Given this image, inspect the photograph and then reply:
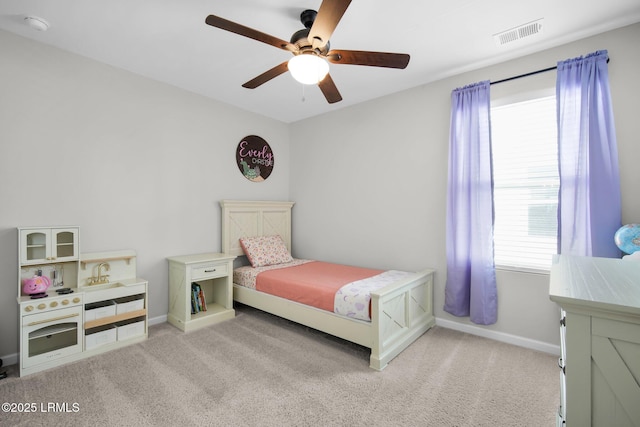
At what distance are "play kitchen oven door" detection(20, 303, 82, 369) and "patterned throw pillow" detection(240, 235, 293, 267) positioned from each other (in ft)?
5.73

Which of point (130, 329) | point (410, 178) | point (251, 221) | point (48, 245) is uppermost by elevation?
point (410, 178)

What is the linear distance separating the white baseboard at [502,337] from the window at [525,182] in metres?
0.65

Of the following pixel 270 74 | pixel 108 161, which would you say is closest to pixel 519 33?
pixel 270 74

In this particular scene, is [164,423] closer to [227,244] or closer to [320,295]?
[320,295]

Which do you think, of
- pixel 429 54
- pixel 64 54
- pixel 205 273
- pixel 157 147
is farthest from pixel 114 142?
pixel 429 54

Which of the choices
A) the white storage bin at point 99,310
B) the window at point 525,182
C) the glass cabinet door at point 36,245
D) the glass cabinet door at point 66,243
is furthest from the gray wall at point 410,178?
the glass cabinet door at point 36,245

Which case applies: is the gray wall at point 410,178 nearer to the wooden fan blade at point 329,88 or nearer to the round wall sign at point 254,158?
the round wall sign at point 254,158

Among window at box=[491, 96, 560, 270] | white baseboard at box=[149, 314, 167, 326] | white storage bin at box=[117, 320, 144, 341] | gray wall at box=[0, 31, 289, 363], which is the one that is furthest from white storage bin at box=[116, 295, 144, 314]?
window at box=[491, 96, 560, 270]

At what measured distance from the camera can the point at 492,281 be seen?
9.19 ft

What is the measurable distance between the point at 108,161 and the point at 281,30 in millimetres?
2063

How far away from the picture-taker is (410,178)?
3.39 m

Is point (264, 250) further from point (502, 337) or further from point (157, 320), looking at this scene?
point (502, 337)

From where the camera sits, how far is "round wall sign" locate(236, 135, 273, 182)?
406cm

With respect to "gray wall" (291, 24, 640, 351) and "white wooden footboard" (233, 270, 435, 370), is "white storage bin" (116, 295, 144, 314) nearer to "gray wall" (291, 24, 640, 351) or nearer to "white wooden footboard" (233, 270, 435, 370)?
"white wooden footboard" (233, 270, 435, 370)
